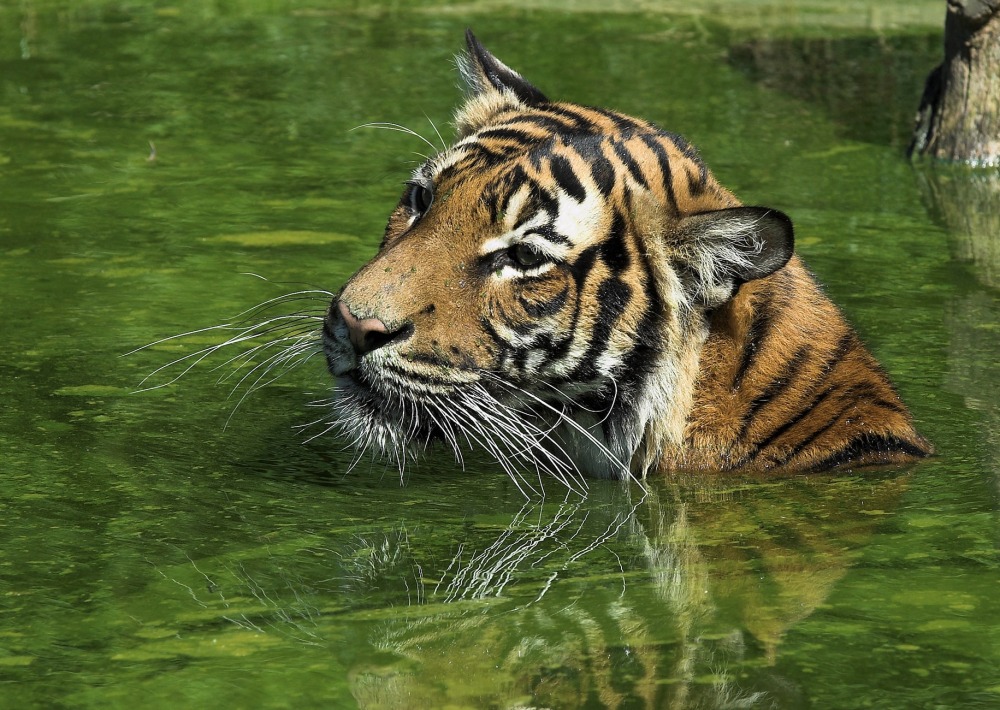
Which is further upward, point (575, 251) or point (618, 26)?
point (575, 251)

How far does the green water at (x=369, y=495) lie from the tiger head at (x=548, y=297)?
0.20m

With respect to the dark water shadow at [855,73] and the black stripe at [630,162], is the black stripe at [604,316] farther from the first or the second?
the dark water shadow at [855,73]

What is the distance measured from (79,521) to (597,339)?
1.31m

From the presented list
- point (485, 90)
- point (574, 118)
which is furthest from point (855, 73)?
point (574, 118)

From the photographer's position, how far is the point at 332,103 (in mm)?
8211

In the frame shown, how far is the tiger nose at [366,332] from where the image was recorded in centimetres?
352

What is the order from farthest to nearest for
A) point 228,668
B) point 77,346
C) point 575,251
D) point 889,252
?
point 889,252 → point 77,346 → point 575,251 → point 228,668

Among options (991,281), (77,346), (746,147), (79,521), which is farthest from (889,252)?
(79,521)

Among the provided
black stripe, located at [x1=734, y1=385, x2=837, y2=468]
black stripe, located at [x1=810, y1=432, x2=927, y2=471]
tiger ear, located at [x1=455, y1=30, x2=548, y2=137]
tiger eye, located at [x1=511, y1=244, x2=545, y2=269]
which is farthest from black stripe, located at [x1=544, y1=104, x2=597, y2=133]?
black stripe, located at [x1=810, y1=432, x2=927, y2=471]

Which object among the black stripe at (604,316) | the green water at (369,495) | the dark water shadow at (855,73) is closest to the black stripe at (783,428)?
the green water at (369,495)

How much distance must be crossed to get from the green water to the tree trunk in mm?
198

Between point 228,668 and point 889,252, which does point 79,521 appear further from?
point 889,252

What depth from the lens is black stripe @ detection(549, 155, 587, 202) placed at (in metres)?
3.83

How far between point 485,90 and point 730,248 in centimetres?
103
